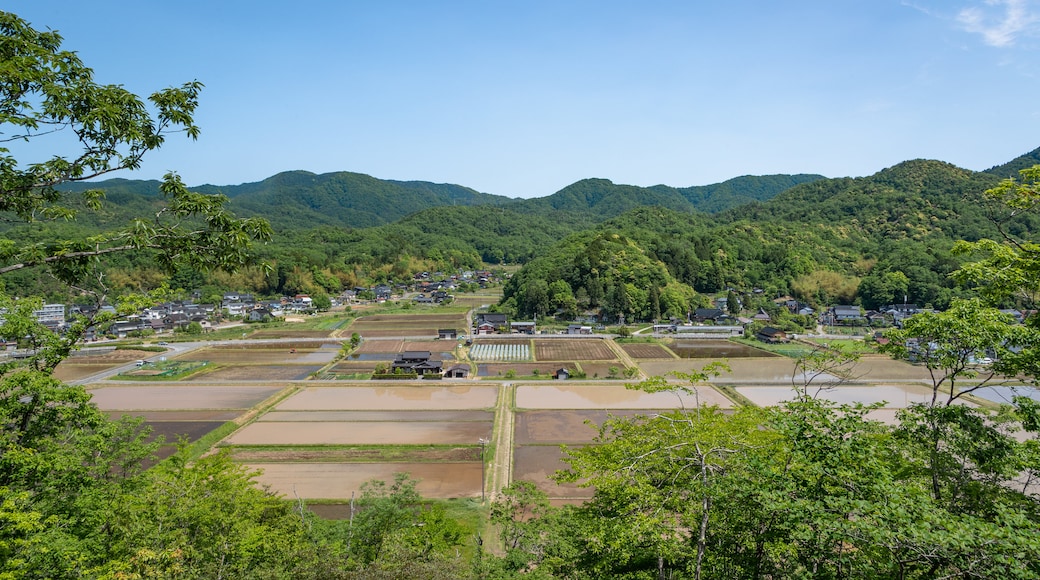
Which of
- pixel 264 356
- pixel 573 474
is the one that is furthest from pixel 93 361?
pixel 573 474


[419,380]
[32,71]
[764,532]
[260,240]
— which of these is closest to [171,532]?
[260,240]

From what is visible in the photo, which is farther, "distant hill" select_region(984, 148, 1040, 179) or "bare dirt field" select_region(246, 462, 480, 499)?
"distant hill" select_region(984, 148, 1040, 179)

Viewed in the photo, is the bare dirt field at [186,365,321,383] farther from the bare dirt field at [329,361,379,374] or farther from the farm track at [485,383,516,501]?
the farm track at [485,383,516,501]

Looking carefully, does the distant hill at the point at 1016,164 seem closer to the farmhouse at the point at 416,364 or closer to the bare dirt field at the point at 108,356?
the farmhouse at the point at 416,364

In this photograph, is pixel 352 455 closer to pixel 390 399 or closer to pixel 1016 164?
pixel 390 399

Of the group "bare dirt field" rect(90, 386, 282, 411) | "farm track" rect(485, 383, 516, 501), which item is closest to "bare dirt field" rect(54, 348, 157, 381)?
"bare dirt field" rect(90, 386, 282, 411)

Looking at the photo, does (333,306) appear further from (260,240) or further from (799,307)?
(260,240)
